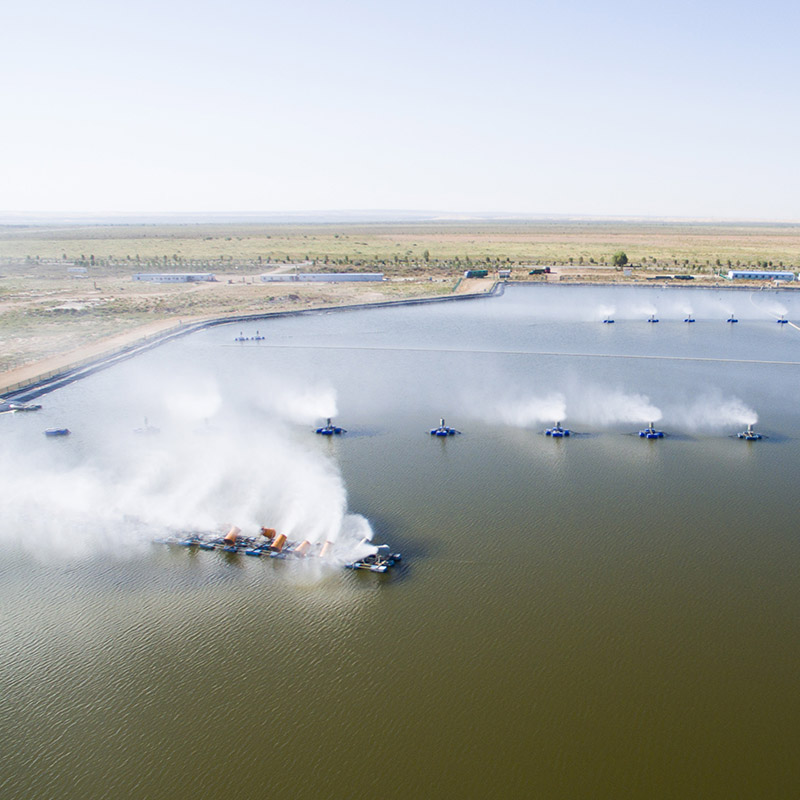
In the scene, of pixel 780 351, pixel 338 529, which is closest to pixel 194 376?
pixel 338 529

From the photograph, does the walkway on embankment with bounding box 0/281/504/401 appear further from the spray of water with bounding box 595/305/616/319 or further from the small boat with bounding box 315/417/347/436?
the spray of water with bounding box 595/305/616/319

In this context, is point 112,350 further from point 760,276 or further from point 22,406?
point 760,276

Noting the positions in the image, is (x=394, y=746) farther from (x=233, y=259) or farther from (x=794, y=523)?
(x=233, y=259)

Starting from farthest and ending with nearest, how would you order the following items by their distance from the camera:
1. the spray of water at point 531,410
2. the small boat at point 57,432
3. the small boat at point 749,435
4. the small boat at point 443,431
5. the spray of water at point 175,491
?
the spray of water at point 531,410 → the small boat at point 443,431 → the small boat at point 57,432 → the small boat at point 749,435 → the spray of water at point 175,491

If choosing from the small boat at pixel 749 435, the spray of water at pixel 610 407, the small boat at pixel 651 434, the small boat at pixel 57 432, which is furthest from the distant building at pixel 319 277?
the small boat at pixel 749 435

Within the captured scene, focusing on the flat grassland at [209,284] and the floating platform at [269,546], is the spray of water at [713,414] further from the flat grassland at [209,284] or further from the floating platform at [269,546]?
the flat grassland at [209,284]

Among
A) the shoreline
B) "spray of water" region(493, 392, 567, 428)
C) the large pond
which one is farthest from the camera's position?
the shoreline

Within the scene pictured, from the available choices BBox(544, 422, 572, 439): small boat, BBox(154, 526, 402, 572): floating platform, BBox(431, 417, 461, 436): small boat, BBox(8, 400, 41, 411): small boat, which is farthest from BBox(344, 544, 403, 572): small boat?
BBox(8, 400, 41, 411): small boat

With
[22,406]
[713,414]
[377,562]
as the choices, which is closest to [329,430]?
[377,562]
